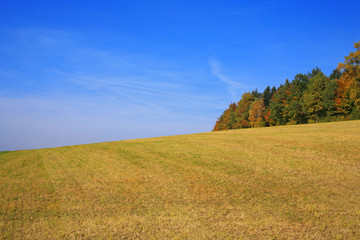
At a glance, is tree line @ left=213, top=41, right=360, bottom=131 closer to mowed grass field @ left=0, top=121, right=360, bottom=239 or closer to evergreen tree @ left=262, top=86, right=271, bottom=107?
evergreen tree @ left=262, top=86, right=271, bottom=107

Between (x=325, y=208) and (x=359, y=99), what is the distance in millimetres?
46236

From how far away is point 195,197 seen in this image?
1034cm

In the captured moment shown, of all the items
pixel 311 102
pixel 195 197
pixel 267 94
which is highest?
pixel 267 94

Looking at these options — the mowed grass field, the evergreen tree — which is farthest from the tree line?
the mowed grass field

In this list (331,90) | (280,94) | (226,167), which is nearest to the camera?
(226,167)

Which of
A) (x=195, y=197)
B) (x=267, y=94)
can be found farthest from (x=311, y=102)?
(x=195, y=197)

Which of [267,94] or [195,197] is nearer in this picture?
[195,197]

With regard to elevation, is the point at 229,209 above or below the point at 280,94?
below

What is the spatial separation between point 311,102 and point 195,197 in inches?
2387

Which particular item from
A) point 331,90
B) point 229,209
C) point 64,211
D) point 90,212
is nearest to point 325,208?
point 229,209

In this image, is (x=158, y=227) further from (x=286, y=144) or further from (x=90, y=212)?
(x=286, y=144)

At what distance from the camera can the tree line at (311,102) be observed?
147 feet

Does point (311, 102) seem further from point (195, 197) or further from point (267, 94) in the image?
point (195, 197)

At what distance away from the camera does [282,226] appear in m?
7.41
